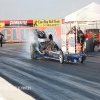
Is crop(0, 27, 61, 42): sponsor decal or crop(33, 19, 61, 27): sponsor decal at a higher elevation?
crop(33, 19, 61, 27): sponsor decal

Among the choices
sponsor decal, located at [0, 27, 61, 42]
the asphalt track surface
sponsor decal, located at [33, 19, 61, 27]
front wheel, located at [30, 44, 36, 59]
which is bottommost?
the asphalt track surface

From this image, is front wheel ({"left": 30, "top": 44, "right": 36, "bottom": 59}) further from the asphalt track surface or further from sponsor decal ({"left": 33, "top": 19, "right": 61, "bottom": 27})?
sponsor decal ({"left": 33, "top": 19, "right": 61, "bottom": 27})

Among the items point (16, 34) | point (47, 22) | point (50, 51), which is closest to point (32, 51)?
point (50, 51)

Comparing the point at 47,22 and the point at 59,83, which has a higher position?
the point at 47,22

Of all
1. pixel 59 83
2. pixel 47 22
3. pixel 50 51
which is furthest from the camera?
pixel 47 22

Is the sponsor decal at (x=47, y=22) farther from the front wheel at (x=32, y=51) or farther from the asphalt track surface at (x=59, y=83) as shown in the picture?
the asphalt track surface at (x=59, y=83)

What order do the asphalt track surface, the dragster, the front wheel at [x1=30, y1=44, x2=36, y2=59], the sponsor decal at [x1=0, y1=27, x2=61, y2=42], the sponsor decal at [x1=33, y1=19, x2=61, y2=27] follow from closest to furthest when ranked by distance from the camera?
1. the asphalt track surface
2. the dragster
3. the front wheel at [x1=30, y1=44, x2=36, y2=59]
4. the sponsor decal at [x1=0, y1=27, x2=61, y2=42]
5. the sponsor decal at [x1=33, y1=19, x2=61, y2=27]

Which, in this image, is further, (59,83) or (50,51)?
(50,51)

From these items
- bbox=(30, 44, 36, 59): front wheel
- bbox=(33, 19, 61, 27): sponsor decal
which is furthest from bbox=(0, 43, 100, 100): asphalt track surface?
bbox=(33, 19, 61, 27): sponsor decal

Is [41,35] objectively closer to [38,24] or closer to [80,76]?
[80,76]

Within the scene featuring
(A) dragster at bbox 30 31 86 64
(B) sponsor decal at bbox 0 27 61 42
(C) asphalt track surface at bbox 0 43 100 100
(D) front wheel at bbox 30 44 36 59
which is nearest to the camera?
(C) asphalt track surface at bbox 0 43 100 100

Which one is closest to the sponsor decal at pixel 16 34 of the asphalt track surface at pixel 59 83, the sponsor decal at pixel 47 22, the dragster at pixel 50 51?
the sponsor decal at pixel 47 22

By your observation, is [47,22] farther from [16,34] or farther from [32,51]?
[32,51]

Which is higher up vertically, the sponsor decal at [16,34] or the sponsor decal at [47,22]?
the sponsor decal at [47,22]
